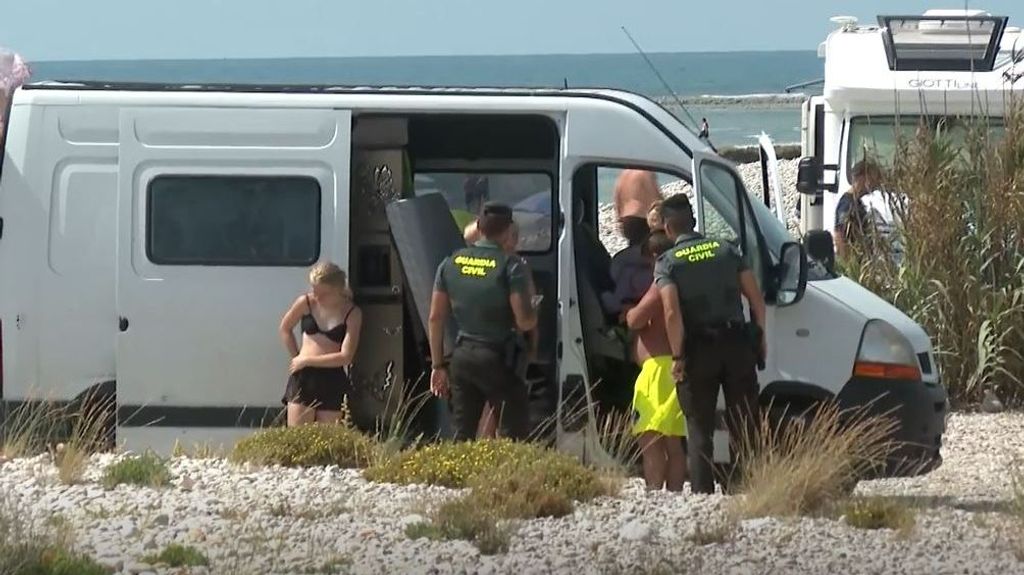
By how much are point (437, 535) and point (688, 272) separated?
2.06 m

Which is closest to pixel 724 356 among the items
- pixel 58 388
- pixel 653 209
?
pixel 653 209

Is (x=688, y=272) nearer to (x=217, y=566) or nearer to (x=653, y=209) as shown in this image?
(x=653, y=209)

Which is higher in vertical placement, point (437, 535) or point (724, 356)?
point (724, 356)

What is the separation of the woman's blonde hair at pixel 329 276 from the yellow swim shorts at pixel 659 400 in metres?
1.58

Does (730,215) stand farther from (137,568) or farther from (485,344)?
(137,568)

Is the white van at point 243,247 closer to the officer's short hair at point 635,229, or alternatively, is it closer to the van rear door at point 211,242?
the van rear door at point 211,242

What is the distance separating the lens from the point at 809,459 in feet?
28.4

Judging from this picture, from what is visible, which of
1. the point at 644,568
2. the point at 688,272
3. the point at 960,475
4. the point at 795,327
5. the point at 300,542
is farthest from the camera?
the point at 960,475

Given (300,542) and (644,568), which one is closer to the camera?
(644,568)

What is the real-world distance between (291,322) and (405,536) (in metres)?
2.40

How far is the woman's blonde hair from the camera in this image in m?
9.62

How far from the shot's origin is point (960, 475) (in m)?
10.8

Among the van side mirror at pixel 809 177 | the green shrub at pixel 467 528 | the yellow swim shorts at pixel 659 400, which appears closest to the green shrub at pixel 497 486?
the green shrub at pixel 467 528

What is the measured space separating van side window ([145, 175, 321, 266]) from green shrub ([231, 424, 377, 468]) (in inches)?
38.5
